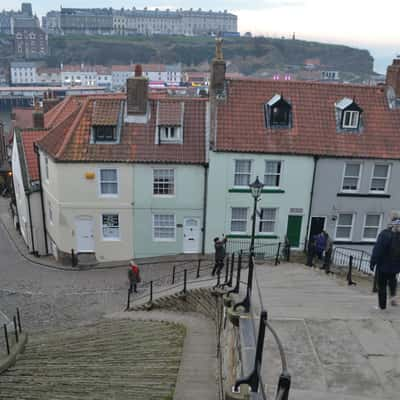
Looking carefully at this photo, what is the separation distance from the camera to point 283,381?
4.07m

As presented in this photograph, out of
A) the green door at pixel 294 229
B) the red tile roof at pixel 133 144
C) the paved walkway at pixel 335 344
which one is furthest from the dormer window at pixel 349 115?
the paved walkway at pixel 335 344

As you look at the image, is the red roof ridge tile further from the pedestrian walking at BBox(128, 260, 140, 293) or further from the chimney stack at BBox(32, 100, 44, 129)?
the chimney stack at BBox(32, 100, 44, 129)

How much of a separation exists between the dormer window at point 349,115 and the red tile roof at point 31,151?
1600 cm

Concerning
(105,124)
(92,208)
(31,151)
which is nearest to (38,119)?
(31,151)

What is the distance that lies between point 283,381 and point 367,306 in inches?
237

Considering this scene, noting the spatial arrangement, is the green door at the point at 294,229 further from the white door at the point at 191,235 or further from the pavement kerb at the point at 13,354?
the pavement kerb at the point at 13,354

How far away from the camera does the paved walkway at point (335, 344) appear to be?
6305 mm

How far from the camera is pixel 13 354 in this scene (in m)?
11.0

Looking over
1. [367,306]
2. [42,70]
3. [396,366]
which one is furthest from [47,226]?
[42,70]

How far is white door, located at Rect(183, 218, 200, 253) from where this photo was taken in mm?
20734

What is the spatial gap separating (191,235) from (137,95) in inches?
279

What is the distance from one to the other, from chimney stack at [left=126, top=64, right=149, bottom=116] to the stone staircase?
11.0 metres

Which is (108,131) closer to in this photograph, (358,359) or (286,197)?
(286,197)

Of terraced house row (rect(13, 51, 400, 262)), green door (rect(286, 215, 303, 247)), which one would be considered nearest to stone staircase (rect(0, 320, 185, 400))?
terraced house row (rect(13, 51, 400, 262))
